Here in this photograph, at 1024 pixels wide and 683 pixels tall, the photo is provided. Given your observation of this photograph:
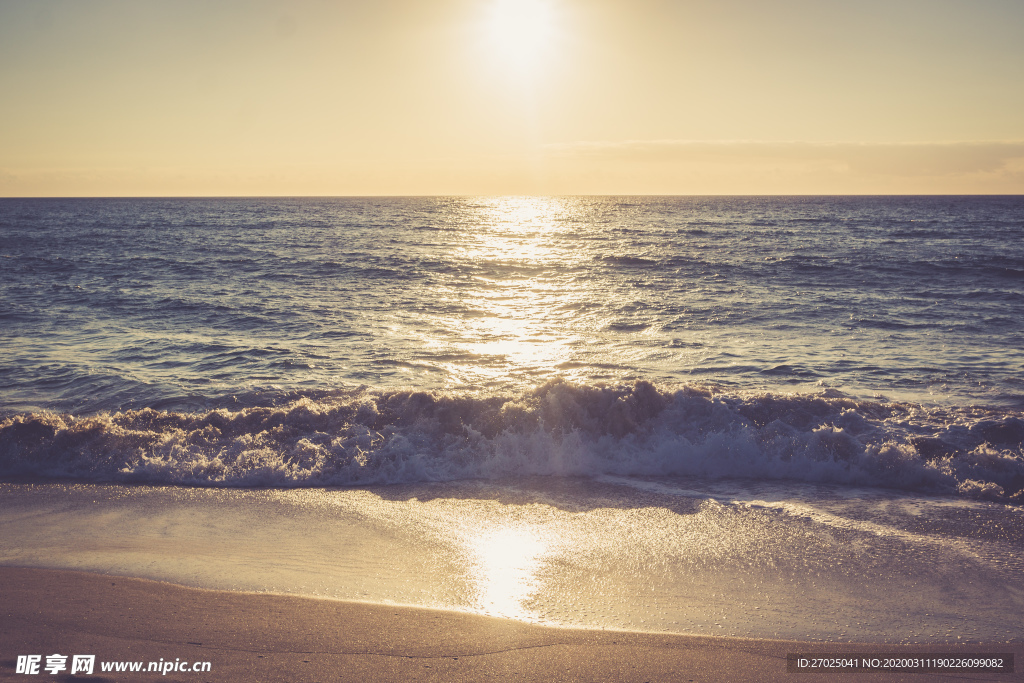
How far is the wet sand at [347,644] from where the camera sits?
3469mm

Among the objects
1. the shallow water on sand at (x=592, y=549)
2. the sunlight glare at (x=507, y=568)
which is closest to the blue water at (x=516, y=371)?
the shallow water on sand at (x=592, y=549)

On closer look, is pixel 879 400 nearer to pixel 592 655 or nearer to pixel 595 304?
pixel 592 655

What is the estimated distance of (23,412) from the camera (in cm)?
861

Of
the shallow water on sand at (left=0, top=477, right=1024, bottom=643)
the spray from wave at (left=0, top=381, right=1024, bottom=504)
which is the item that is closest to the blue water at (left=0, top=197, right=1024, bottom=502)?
the spray from wave at (left=0, top=381, right=1024, bottom=504)

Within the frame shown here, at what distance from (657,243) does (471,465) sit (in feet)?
91.1

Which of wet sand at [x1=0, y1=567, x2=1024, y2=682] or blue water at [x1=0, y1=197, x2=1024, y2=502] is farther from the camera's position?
blue water at [x1=0, y1=197, x2=1024, y2=502]

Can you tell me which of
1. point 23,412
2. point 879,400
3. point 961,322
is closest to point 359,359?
point 23,412

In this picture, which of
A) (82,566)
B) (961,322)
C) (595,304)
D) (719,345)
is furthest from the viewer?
(595,304)

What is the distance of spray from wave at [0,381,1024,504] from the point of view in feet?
22.3

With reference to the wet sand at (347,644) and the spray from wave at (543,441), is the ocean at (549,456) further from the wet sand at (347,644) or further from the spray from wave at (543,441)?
the wet sand at (347,644)

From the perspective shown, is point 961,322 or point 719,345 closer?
point 719,345

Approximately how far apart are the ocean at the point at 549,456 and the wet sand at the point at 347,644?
20 cm

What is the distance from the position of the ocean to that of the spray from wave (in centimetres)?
3

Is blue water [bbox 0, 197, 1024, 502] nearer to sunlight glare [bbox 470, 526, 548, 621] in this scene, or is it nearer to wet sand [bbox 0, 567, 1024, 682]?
sunlight glare [bbox 470, 526, 548, 621]
